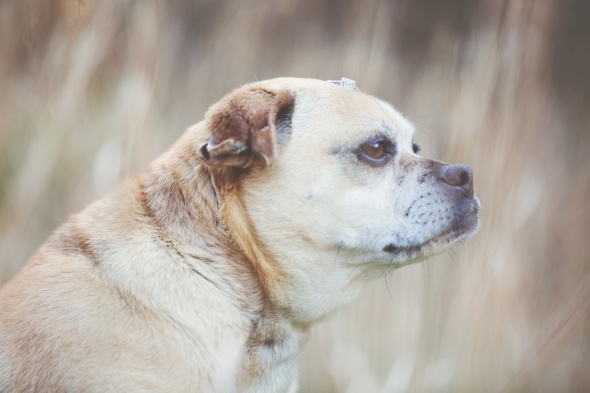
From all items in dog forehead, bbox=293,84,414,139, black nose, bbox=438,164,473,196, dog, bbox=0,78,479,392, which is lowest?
dog, bbox=0,78,479,392

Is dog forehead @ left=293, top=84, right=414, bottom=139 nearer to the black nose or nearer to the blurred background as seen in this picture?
the black nose

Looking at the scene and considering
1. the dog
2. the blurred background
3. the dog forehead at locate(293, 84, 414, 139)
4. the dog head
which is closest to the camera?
the dog

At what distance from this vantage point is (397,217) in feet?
8.30

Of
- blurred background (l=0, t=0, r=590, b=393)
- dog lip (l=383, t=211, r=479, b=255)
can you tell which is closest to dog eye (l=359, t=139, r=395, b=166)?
dog lip (l=383, t=211, r=479, b=255)

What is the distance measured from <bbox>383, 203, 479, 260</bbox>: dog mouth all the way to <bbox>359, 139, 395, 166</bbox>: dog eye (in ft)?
1.02

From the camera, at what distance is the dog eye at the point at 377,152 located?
2580 millimetres

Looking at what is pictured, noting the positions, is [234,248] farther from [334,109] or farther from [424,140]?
[424,140]

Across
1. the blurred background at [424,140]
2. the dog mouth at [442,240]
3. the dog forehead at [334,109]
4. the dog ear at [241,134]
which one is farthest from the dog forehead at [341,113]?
the blurred background at [424,140]

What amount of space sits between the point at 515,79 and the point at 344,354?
Answer: 1713 mm

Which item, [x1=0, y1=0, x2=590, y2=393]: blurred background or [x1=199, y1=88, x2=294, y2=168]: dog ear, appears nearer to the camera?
[x1=199, y1=88, x2=294, y2=168]: dog ear

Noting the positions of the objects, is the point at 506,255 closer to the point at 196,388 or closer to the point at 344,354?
the point at 344,354

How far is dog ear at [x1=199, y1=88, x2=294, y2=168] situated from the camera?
230cm

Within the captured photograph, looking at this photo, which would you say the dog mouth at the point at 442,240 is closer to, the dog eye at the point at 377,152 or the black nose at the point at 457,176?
the black nose at the point at 457,176

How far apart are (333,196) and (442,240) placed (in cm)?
44
